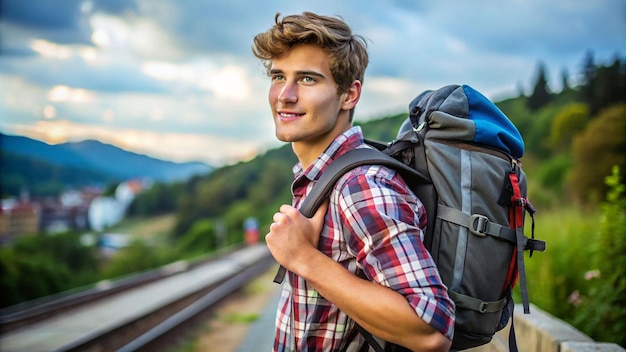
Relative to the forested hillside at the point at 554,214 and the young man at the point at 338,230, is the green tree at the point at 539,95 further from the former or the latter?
the young man at the point at 338,230

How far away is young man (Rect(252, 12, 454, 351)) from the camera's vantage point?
164cm

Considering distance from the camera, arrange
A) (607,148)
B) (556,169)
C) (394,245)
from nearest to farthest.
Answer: (394,245) → (607,148) → (556,169)

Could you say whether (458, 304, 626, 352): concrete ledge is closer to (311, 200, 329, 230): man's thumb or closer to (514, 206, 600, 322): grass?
(514, 206, 600, 322): grass

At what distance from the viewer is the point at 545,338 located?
354 cm

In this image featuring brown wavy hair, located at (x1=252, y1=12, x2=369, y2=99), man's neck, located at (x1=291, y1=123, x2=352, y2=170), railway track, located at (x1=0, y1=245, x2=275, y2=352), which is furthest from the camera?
railway track, located at (x1=0, y1=245, x2=275, y2=352)

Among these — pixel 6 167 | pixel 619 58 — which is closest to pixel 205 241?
pixel 619 58

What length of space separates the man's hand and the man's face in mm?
375

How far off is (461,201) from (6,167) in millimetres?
112481

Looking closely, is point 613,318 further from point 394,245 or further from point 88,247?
point 88,247

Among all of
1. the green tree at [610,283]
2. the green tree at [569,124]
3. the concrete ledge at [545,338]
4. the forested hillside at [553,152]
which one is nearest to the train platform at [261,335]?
the forested hillside at [553,152]

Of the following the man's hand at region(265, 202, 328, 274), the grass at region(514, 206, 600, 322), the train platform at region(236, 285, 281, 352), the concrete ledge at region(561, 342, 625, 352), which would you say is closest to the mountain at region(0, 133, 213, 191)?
the train platform at region(236, 285, 281, 352)

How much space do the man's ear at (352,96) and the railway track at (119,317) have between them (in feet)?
22.6

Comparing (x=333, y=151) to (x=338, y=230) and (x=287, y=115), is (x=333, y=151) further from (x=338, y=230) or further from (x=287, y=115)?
(x=338, y=230)

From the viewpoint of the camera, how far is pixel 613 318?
4137 mm
